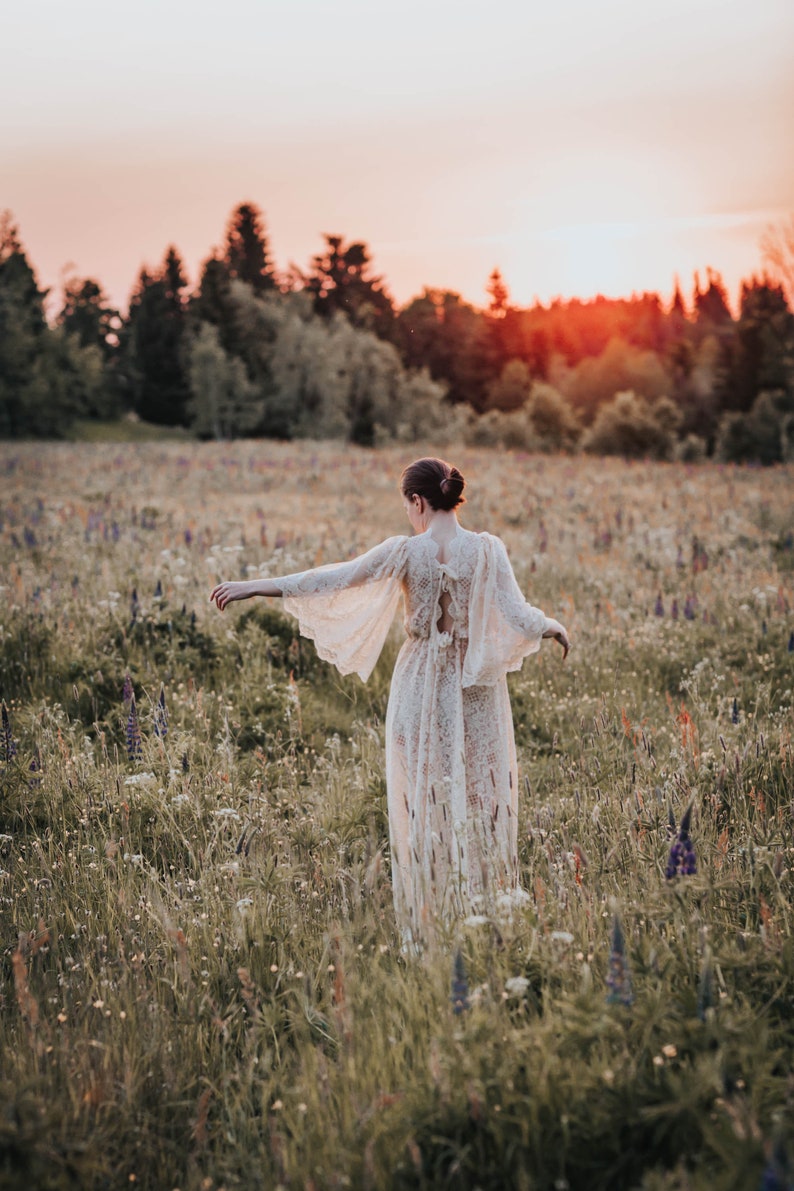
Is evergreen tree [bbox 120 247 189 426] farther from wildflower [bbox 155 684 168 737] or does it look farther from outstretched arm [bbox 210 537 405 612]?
outstretched arm [bbox 210 537 405 612]

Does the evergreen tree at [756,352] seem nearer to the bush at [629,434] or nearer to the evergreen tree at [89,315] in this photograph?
the bush at [629,434]

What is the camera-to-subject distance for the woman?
4000 millimetres

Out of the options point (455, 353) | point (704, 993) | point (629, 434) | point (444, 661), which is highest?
point (455, 353)

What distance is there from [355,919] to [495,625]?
4.90 ft

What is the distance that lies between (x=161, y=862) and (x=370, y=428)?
2195 inches

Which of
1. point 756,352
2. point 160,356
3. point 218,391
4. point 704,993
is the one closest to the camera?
point 704,993

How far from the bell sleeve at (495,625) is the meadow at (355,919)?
877 mm

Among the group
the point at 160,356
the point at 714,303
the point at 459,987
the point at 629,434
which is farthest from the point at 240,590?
the point at 714,303

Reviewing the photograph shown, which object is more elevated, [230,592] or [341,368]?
[341,368]

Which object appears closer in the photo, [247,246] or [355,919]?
[355,919]

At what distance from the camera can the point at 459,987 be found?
8.10 feet

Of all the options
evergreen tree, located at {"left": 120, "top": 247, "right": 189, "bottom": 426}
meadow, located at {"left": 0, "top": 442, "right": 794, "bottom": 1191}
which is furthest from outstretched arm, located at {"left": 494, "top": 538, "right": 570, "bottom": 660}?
evergreen tree, located at {"left": 120, "top": 247, "right": 189, "bottom": 426}

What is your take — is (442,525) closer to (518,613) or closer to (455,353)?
(518,613)

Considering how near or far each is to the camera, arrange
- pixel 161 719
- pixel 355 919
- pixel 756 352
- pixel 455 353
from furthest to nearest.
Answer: pixel 455 353 < pixel 756 352 < pixel 161 719 < pixel 355 919
